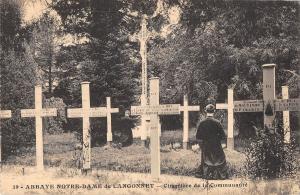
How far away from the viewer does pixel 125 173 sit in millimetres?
9828

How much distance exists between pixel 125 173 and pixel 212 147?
1829mm

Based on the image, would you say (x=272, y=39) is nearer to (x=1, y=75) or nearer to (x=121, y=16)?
(x=121, y=16)

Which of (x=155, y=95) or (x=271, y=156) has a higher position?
(x=155, y=95)

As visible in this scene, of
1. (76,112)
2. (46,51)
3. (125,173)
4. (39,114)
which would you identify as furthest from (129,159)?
(46,51)

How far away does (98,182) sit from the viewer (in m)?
8.55

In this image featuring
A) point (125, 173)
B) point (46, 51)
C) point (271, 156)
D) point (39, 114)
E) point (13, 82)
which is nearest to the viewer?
point (271, 156)

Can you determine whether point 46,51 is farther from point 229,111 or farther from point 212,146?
point 212,146

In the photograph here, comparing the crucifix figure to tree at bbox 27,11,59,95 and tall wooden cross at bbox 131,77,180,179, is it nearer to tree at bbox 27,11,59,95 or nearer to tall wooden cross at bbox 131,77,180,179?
tree at bbox 27,11,59,95

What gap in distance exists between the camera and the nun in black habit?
907cm

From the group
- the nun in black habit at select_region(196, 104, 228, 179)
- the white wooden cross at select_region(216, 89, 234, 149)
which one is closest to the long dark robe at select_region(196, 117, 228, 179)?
the nun in black habit at select_region(196, 104, 228, 179)

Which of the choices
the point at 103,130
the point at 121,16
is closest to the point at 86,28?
the point at 121,16

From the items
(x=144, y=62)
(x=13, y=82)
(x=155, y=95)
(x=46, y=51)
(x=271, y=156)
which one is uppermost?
(x=46, y=51)

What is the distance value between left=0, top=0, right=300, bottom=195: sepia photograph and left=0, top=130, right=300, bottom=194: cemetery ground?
1.0 inches

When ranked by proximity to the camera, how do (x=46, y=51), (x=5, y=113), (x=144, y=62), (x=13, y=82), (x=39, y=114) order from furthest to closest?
(x=46, y=51) < (x=144, y=62) < (x=13, y=82) < (x=5, y=113) < (x=39, y=114)
